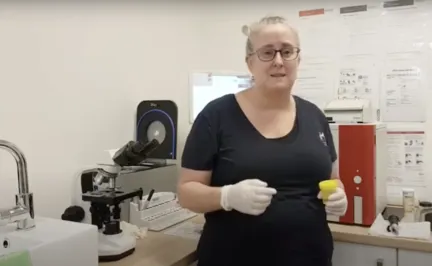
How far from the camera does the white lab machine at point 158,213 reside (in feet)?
6.17

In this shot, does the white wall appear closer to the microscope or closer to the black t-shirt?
the microscope

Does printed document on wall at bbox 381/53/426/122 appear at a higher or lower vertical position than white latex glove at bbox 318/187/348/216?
higher

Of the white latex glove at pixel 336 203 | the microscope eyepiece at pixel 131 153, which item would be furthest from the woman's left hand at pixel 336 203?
the microscope eyepiece at pixel 131 153

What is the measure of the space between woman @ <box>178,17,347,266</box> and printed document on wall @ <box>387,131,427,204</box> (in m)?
0.87

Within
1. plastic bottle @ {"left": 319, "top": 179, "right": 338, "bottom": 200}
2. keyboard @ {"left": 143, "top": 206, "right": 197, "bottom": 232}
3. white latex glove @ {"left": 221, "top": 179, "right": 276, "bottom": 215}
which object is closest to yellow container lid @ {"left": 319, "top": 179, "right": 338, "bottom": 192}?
plastic bottle @ {"left": 319, "top": 179, "right": 338, "bottom": 200}

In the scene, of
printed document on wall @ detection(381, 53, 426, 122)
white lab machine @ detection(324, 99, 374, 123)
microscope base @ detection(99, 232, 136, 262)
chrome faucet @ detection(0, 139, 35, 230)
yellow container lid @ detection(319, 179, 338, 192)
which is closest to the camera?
chrome faucet @ detection(0, 139, 35, 230)

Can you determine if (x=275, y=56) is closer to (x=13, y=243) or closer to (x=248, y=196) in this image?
(x=248, y=196)

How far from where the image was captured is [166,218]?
198 cm

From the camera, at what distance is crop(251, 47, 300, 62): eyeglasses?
1.46 metres

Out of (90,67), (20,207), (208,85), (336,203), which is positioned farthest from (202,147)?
(208,85)

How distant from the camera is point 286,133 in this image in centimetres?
146

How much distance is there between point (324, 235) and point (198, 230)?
61cm

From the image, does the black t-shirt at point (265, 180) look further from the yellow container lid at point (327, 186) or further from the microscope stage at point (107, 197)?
the microscope stage at point (107, 197)

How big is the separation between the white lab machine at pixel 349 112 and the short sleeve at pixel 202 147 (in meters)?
0.82
